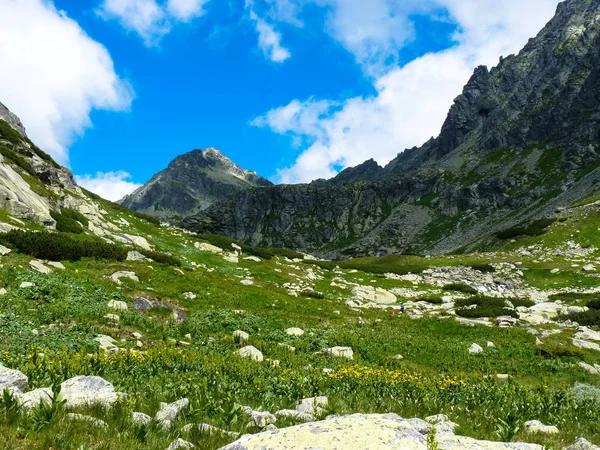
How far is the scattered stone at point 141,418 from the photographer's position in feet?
18.0

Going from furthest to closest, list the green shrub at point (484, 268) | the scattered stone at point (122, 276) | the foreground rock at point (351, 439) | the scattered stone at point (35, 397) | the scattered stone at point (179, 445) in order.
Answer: the green shrub at point (484, 268)
the scattered stone at point (122, 276)
the scattered stone at point (35, 397)
the scattered stone at point (179, 445)
the foreground rock at point (351, 439)

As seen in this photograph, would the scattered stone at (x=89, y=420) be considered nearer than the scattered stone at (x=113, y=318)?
Yes

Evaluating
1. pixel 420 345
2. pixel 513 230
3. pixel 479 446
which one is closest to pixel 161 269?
pixel 420 345

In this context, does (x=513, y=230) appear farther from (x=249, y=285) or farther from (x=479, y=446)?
(x=479, y=446)

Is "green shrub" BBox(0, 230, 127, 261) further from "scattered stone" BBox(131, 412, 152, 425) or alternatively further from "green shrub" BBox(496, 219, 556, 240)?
"green shrub" BBox(496, 219, 556, 240)

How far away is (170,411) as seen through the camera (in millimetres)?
6098

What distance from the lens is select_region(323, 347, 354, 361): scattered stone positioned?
Answer: 14549 millimetres

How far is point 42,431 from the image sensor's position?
4.68m

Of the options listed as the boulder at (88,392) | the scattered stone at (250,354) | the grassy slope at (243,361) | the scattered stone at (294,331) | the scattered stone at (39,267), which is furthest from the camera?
the scattered stone at (39,267)

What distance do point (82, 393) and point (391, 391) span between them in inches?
246

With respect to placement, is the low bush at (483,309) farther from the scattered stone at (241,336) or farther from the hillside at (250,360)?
the scattered stone at (241,336)

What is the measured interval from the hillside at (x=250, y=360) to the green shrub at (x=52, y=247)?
9 centimetres

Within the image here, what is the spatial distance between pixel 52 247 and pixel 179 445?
71.6 ft

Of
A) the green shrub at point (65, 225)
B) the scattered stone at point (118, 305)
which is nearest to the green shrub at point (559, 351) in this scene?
the scattered stone at point (118, 305)
